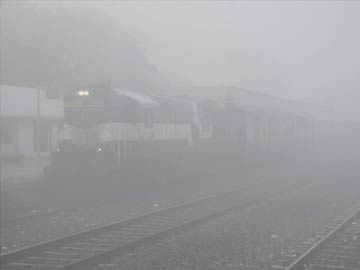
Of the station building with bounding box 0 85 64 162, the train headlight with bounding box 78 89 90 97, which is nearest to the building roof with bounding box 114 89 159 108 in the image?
the train headlight with bounding box 78 89 90 97

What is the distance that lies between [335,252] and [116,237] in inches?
140

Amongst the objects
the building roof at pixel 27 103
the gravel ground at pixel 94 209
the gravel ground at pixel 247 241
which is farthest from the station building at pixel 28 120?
the gravel ground at pixel 247 241

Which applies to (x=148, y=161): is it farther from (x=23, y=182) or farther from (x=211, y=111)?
(x=211, y=111)

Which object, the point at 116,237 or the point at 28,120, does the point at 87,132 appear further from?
the point at 28,120

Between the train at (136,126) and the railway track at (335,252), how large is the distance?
7073mm

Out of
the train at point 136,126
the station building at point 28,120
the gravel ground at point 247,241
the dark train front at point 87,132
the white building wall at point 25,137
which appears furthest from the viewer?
the white building wall at point 25,137

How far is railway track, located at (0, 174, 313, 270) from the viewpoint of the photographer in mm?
7500

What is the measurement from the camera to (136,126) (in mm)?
16031

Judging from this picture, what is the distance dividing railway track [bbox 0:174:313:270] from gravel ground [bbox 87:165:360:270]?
0.25 meters

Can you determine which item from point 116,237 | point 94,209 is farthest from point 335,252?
point 94,209

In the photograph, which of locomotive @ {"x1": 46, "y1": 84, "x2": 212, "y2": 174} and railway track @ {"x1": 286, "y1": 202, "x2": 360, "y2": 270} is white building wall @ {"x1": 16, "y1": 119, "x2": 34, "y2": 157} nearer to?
locomotive @ {"x1": 46, "y1": 84, "x2": 212, "y2": 174}

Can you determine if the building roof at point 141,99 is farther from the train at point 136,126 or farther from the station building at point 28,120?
the station building at point 28,120

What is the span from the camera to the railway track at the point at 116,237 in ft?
24.6

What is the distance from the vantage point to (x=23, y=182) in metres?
15.5
